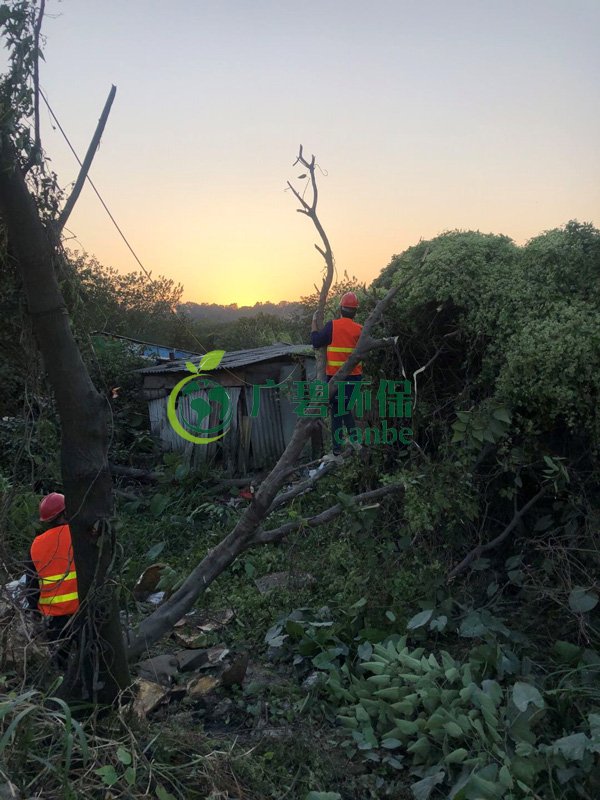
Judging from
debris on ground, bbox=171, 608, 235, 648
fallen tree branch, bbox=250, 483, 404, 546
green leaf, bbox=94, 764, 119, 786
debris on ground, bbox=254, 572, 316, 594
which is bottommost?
debris on ground, bbox=171, 608, 235, 648

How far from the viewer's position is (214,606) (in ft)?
19.2

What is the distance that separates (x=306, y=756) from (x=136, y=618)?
2.53 m

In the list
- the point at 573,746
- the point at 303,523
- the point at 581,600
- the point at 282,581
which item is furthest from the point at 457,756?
the point at 282,581

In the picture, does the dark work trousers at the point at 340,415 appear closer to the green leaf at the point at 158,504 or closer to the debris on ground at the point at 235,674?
the debris on ground at the point at 235,674

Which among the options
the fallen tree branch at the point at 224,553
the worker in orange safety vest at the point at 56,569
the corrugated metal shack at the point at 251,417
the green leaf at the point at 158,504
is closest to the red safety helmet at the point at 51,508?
the worker in orange safety vest at the point at 56,569

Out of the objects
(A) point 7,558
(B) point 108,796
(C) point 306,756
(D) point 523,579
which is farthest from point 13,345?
(D) point 523,579

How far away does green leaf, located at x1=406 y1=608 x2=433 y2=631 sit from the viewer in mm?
4148

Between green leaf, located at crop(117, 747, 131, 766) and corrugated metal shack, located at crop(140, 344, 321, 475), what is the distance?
24.4 ft

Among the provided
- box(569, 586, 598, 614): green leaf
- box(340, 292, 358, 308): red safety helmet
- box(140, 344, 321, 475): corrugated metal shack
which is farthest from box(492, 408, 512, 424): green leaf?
box(140, 344, 321, 475): corrugated metal shack

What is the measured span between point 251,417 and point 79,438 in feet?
25.7

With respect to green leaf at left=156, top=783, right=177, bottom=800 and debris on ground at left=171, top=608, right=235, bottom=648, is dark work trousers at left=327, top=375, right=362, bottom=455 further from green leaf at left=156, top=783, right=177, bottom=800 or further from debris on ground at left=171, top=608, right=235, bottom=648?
green leaf at left=156, top=783, right=177, bottom=800

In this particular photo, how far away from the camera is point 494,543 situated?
480 cm

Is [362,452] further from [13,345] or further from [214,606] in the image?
[13,345]

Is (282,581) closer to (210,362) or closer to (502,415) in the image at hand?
(502,415)
